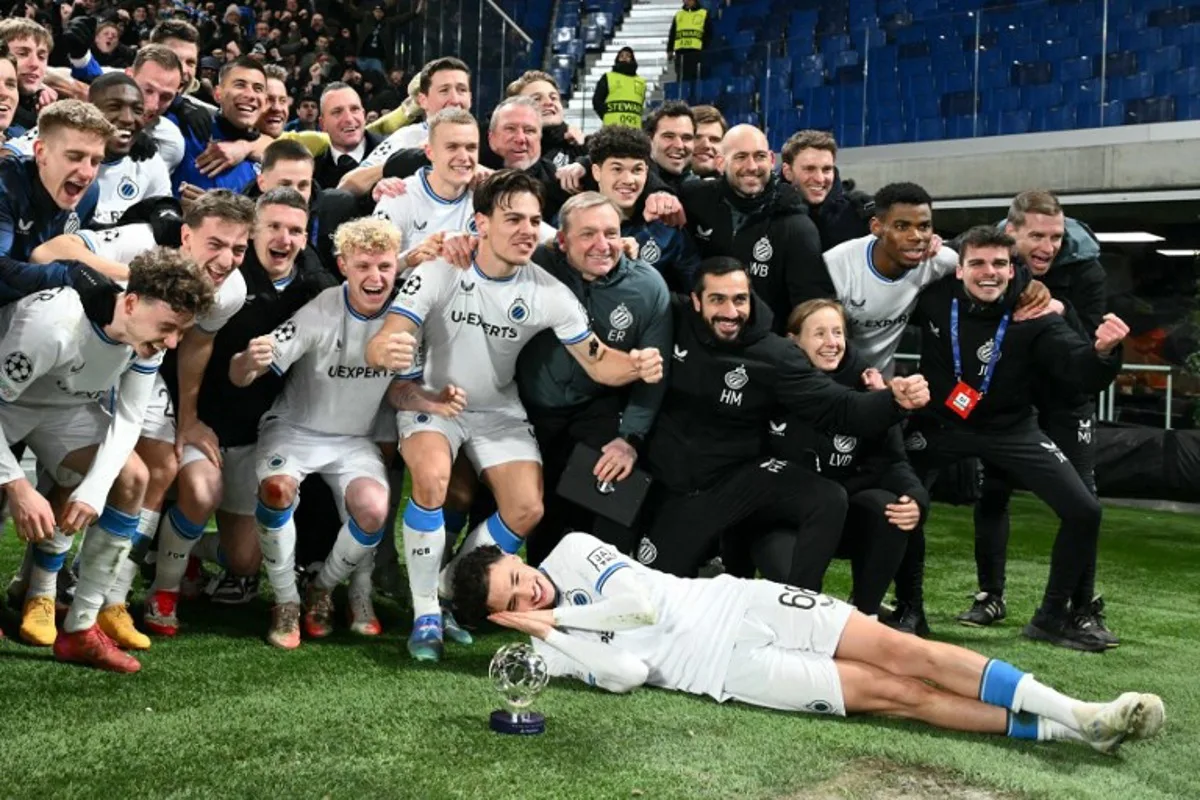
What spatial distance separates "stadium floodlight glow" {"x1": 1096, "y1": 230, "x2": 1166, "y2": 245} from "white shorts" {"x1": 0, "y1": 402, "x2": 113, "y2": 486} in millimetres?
12413

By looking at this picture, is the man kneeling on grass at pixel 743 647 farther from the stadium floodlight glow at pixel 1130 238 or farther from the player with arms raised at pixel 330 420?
the stadium floodlight glow at pixel 1130 238

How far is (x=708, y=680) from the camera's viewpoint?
13.9ft

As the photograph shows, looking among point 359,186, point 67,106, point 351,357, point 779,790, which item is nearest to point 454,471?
point 351,357

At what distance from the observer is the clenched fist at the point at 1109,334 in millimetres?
5121

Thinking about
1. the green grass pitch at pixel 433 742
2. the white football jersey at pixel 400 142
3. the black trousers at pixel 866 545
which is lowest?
the green grass pitch at pixel 433 742

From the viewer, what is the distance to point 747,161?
5.66m

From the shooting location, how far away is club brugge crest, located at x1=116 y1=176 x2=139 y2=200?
5.36 meters

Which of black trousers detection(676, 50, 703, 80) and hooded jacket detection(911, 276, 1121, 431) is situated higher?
black trousers detection(676, 50, 703, 80)

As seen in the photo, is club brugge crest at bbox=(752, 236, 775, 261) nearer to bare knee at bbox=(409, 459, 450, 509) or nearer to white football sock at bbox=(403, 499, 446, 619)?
bare knee at bbox=(409, 459, 450, 509)

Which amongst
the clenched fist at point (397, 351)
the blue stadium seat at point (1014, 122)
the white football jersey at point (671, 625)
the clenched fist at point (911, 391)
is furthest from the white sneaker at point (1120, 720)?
the blue stadium seat at point (1014, 122)

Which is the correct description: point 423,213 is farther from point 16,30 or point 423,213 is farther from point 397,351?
point 16,30

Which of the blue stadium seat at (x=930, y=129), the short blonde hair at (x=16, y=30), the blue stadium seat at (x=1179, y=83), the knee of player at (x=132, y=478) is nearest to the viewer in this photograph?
the knee of player at (x=132, y=478)

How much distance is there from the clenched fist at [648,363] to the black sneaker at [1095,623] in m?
2.17

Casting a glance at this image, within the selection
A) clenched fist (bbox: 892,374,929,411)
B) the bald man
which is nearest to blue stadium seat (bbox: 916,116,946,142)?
the bald man
